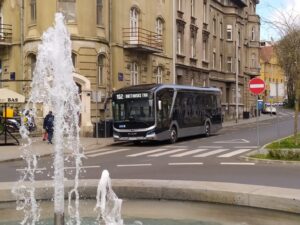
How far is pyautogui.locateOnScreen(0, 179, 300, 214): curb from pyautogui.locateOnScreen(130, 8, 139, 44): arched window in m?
27.0

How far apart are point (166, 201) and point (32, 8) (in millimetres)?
26689

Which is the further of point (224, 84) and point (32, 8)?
Answer: point (224, 84)

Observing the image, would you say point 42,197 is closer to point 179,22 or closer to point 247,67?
point 179,22

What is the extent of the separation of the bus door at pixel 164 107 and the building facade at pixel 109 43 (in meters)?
3.78

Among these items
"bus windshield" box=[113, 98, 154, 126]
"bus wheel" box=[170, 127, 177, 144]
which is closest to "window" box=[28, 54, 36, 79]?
"bus windshield" box=[113, 98, 154, 126]

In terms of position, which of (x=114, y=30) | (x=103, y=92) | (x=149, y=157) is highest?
(x=114, y=30)

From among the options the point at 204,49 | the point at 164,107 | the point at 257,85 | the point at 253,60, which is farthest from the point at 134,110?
the point at 253,60

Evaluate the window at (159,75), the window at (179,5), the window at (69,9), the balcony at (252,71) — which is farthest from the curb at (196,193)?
the balcony at (252,71)

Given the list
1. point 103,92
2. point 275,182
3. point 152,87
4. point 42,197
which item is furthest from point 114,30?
point 42,197

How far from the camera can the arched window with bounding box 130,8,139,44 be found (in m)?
35.4

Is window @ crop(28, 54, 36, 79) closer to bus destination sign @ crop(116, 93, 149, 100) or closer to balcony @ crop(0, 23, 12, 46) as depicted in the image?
balcony @ crop(0, 23, 12, 46)

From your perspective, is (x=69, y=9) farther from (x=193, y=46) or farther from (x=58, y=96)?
(x=58, y=96)

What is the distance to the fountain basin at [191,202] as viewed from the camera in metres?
7.26

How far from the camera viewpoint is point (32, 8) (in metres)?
32.6
